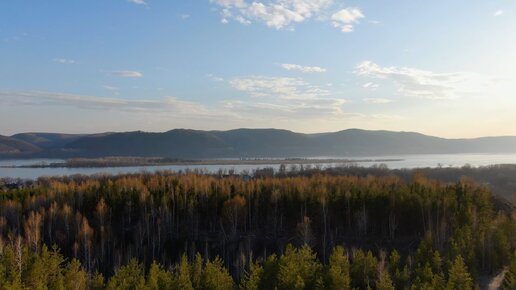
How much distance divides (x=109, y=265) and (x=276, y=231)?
62.7 ft

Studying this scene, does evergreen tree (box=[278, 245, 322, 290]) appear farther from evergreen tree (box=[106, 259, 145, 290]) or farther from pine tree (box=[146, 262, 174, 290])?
evergreen tree (box=[106, 259, 145, 290])

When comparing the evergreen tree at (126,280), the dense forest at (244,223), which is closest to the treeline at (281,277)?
the evergreen tree at (126,280)

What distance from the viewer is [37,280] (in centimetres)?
3025

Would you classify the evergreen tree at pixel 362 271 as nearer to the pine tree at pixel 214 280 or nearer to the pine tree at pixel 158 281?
the pine tree at pixel 214 280

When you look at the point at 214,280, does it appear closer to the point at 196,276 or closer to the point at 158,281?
the point at 196,276

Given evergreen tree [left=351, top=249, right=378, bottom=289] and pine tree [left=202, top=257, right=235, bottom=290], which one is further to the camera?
evergreen tree [left=351, top=249, right=378, bottom=289]

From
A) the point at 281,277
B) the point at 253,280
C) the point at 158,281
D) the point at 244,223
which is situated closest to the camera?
the point at 253,280

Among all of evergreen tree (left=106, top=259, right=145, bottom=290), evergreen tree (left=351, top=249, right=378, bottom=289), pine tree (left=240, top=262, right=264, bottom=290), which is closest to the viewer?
pine tree (left=240, top=262, right=264, bottom=290)

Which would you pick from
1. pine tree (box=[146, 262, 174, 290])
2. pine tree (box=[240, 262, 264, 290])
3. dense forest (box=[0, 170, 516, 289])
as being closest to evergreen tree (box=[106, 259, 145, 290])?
pine tree (box=[146, 262, 174, 290])

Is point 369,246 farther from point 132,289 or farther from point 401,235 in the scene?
point 132,289

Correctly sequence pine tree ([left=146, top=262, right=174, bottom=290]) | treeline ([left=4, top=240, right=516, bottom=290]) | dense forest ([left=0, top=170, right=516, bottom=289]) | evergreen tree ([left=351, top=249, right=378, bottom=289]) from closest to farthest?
treeline ([left=4, top=240, right=516, bottom=290]) < pine tree ([left=146, top=262, right=174, bottom=290]) < evergreen tree ([left=351, top=249, right=378, bottom=289]) < dense forest ([left=0, top=170, right=516, bottom=289])

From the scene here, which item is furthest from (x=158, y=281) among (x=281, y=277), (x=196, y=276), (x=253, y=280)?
(x=281, y=277)

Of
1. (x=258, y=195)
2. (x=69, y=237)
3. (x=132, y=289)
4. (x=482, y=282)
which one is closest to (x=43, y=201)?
(x=69, y=237)

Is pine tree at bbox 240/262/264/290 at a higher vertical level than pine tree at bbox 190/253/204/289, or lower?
higher
